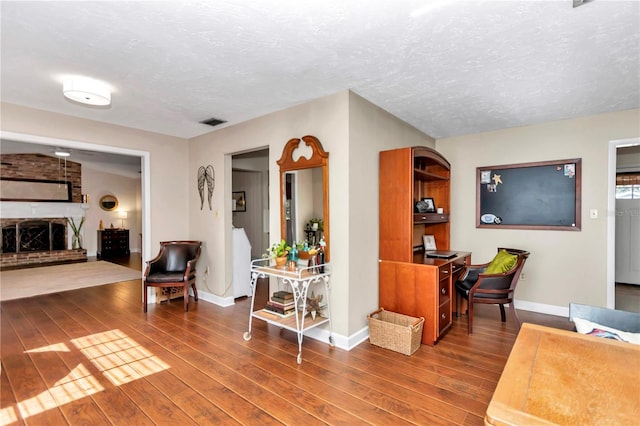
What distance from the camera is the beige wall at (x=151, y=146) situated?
3420mm

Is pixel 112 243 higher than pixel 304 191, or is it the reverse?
pixel 304 191

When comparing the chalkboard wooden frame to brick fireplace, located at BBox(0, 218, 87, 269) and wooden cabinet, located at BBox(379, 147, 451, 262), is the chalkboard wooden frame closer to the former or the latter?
wooden cabinet, located at BBox(379, 147, 451, 262)

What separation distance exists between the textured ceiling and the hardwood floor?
8.00 ft

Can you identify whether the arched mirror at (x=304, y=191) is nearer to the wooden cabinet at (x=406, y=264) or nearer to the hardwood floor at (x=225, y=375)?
the wooden cabinet at (x=406, y=264)

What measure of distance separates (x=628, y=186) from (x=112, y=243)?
1216 centimetres

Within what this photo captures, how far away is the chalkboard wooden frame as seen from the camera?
3.78 metres

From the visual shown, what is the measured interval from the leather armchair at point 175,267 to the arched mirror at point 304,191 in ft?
5.45

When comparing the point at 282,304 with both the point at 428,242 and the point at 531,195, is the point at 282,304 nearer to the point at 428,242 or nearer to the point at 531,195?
the point at 428,242

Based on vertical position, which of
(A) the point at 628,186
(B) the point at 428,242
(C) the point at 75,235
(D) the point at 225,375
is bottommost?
(D) the point at 225,375

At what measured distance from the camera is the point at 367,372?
2.49 metres

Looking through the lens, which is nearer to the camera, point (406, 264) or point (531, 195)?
point (406, 264)

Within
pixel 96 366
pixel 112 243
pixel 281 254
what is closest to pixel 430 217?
pixel 281 254

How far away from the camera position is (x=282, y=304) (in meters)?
3.07

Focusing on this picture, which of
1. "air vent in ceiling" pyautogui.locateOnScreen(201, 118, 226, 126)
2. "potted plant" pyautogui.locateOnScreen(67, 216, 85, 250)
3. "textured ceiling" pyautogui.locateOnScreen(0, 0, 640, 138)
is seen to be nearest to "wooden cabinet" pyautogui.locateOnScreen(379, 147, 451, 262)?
"textured ceiling" pyautogui.locateOnScreen(0, 0, 640, 138)
